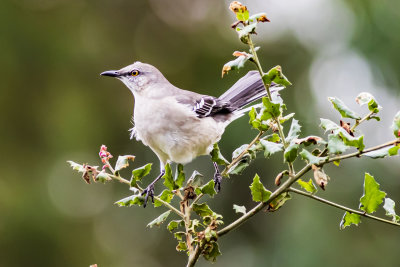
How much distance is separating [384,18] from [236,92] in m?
5.65

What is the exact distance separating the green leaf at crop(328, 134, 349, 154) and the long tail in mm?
1965

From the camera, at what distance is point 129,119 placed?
37.4ft

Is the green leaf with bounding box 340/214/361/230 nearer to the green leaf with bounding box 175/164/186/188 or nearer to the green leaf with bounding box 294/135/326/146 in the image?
the green leaf with bounding box 294/135/326/146

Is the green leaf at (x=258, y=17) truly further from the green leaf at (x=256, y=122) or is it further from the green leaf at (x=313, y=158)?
the green leaf at (x=313, y=158)

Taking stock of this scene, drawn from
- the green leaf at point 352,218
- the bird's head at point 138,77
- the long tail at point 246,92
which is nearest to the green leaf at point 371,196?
the green leaf at point 352,218

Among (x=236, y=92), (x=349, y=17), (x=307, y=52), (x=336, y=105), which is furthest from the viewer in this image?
(x=307, y=52)

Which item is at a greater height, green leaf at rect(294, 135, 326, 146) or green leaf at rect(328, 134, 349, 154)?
green leaf at rect(328, 134, 349, 154)

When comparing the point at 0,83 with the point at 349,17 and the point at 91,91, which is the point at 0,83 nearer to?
the point at 91,91

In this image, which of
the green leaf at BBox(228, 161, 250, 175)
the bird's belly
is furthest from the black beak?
the green leaf at BBox(228, 161, 250, 175)

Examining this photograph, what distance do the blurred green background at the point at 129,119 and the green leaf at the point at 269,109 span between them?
5.87 m

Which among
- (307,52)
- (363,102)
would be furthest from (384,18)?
(363,102)

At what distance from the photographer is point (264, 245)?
9.63m

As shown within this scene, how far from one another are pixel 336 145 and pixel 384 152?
144 millimetres

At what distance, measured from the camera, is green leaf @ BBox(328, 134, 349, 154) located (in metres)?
1.73
